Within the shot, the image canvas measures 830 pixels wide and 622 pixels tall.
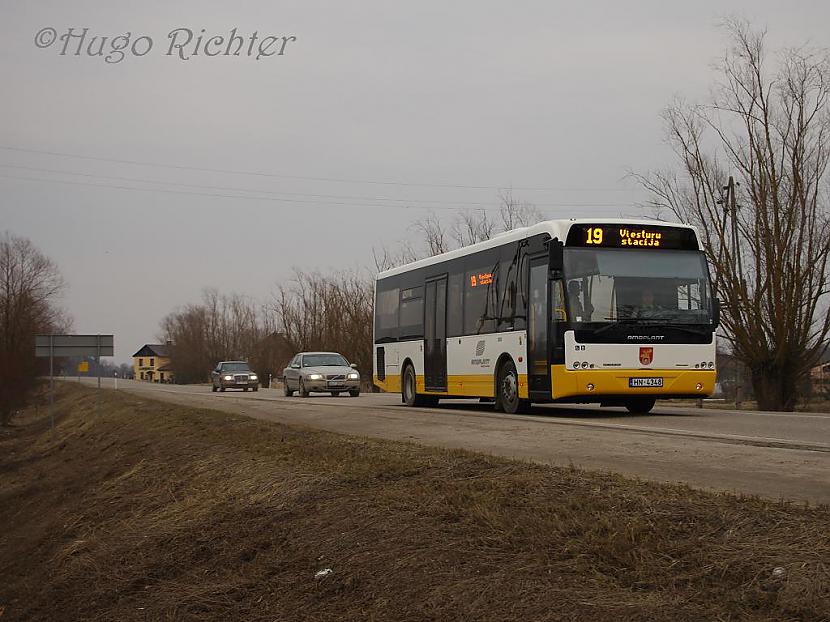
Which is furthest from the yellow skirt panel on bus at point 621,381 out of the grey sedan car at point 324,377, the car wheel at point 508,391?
the grey sedan car at point 324,377

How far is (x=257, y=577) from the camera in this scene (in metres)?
8.02

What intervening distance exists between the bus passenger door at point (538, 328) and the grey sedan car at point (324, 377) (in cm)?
1781

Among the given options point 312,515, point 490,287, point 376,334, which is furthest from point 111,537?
point 376,334

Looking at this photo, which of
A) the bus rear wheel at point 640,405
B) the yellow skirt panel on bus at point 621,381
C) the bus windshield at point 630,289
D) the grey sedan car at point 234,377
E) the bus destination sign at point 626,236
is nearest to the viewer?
the yellow skirt panel on bus at point 621,381

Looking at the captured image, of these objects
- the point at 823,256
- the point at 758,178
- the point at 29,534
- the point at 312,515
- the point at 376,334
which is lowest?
the point at 29,534

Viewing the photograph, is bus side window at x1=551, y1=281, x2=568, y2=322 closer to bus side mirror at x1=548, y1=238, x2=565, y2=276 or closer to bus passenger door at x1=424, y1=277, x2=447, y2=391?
bus side mirror at x1=548, y1=238, x2=565, y2=276

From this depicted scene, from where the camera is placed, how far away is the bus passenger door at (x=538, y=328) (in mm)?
18562

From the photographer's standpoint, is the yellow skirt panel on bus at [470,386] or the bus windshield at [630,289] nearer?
the bus windshield at [630,289]

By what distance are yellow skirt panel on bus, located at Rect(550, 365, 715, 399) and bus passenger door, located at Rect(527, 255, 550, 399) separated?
1.23ft

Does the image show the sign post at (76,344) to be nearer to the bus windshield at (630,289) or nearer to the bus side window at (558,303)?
the bus side window at (558,303)

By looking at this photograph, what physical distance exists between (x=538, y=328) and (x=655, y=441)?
6153 millimetres

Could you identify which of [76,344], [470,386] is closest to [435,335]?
[470,386]

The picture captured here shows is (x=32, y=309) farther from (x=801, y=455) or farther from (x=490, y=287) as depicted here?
(x=801, y=455)

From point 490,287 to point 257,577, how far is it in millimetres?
13729
